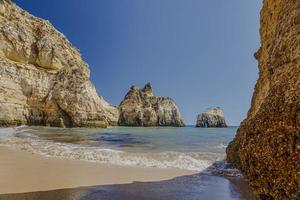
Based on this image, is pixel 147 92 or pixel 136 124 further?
pixel 147 92

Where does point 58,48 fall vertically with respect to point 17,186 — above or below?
above

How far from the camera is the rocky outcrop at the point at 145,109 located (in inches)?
2958

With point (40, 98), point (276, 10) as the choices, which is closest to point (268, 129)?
point (276, 10)

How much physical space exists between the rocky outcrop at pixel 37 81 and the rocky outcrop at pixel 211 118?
6255 centimetres

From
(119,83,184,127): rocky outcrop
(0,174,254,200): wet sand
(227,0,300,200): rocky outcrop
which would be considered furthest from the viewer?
(119,83,184,127): rocky outcrop

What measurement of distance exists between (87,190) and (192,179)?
104 inches

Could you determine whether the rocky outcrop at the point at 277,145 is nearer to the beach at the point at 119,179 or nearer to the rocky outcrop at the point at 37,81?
the beach at the point at 119,179

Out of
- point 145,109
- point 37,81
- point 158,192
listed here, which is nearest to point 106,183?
point 158,192

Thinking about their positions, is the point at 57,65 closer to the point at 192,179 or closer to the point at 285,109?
the point at 192,179

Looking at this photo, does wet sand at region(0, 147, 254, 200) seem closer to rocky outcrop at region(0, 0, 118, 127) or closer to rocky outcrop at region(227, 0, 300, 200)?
rocky outcrop at region(227, 0, 300, 200)

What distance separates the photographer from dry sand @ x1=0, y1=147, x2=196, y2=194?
547cm

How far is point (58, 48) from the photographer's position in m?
47.3

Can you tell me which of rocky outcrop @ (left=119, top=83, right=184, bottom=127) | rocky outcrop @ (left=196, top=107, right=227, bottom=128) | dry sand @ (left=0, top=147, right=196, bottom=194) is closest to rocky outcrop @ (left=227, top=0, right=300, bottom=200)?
dry sand @ (left=0, top=147, right=196, bottom=194)

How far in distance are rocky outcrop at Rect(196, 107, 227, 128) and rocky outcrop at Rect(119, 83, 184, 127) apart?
56.9 feet
